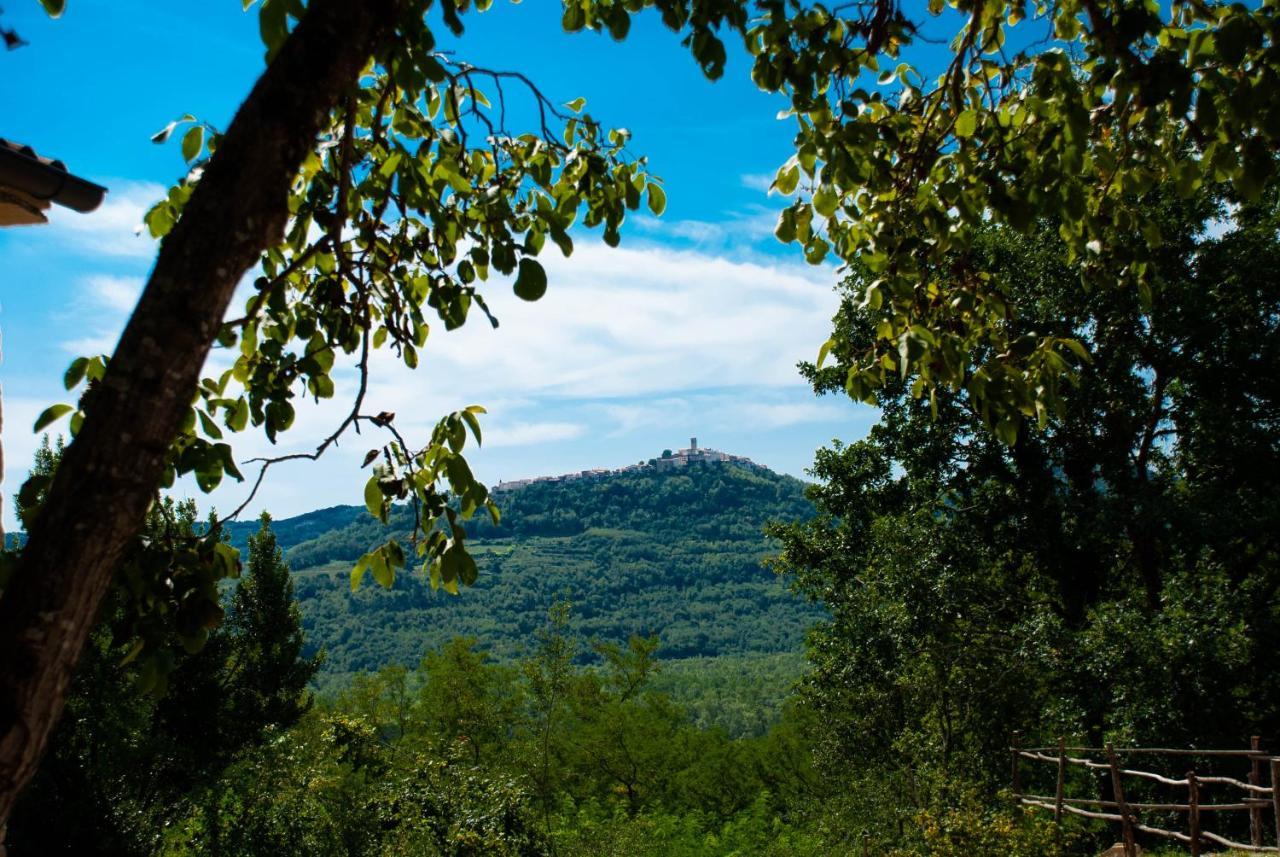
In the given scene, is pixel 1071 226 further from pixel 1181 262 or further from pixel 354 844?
pixel 354 844

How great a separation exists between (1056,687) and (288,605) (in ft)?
57.0

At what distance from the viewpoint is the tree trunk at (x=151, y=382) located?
49.8 inches

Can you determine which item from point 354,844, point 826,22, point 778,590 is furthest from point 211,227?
point 778,590

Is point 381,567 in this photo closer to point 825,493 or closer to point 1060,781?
point 1060,781

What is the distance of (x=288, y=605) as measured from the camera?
2267 centimetres

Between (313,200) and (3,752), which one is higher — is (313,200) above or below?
above

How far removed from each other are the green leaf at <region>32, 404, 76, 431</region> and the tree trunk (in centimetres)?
51

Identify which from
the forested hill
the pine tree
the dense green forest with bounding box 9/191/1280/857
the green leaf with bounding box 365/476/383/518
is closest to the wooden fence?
the dense green forest with bounding box 9/191/1280/857

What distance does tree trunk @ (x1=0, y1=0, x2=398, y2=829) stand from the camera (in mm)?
1266

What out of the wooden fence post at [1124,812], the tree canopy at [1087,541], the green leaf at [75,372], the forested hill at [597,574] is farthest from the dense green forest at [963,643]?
the forested hill at [597,574]

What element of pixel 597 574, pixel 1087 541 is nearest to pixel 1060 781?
pixel 1087 541

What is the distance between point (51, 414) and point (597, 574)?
150 metres

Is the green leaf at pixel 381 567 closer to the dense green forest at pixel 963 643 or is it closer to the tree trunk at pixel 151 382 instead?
the tree trunk at pixel 151 382

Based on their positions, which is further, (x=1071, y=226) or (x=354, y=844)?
(x=354, y=844)
